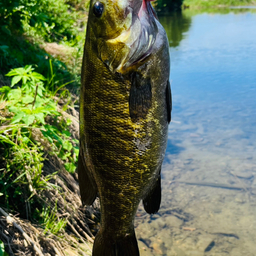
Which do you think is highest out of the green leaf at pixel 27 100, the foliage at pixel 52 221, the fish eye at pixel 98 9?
the fish eye at pixel 98 9

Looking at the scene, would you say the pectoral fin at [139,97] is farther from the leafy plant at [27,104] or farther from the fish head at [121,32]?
the leafy plant at [27,104]

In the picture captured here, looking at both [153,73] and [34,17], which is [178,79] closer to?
[34,17]

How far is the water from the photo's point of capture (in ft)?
14.6

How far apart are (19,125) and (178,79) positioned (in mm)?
8478

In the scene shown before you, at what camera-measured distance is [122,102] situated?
1.57m

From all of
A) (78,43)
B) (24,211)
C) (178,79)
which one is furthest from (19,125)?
(178,79)

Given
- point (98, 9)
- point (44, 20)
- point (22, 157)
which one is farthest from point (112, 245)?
point (44, 20)

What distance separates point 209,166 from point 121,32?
5192mm

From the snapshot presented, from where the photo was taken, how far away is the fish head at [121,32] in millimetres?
1503

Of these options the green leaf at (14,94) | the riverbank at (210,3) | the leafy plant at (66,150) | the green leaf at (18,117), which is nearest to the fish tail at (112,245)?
the green leaf at (18,117)

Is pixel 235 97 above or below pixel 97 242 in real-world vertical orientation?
below

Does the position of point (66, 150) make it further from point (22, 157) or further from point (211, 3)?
point (211, 3)

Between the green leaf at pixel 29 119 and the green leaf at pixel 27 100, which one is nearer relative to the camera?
the green leaf at pixel 29 119

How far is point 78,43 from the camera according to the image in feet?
26.9
